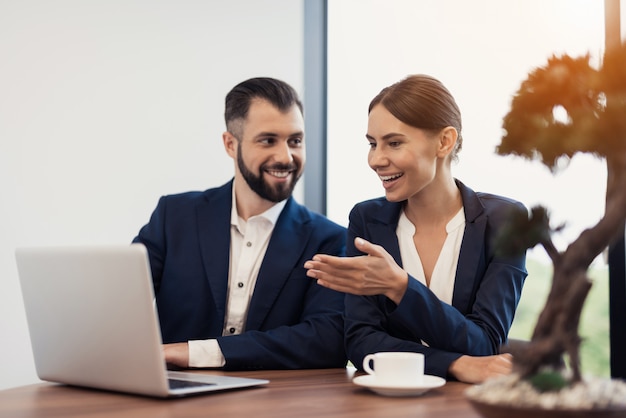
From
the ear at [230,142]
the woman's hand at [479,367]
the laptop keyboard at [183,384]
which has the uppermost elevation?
the ear at [230,142]

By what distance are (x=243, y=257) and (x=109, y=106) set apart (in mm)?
1182

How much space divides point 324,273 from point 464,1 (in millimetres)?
1975

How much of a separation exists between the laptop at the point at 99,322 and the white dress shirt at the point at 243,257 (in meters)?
0.86

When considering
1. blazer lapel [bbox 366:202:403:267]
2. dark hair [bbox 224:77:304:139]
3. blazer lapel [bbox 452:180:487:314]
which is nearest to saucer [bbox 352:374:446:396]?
blazer lapel [bbox 452:180:487:314]

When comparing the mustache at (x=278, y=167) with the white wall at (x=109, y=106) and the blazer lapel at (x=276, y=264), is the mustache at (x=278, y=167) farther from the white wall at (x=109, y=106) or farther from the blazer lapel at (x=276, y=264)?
the white wall at (x=109, y=106)

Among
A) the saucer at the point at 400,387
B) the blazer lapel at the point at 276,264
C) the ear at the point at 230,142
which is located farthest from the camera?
the ear at the point at 230,142

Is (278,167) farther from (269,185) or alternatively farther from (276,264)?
(276,264)

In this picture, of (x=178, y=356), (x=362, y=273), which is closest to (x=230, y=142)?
(x=178, y=356)

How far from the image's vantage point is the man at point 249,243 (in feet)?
8.86

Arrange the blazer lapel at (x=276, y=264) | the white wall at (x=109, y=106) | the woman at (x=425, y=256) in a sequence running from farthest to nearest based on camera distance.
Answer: the white wall at (x=109, y=106) → the blazer lapel at (x=276, y=264) → the woman at (x=425, y=256)

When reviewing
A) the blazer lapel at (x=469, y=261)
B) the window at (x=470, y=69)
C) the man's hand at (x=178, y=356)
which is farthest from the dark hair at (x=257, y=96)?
the man's hand at (x=178, y=356)

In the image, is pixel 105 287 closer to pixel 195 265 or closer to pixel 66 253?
pixel 66 253

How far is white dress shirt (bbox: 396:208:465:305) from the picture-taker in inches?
95.4

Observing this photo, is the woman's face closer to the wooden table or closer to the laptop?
the wooden table
